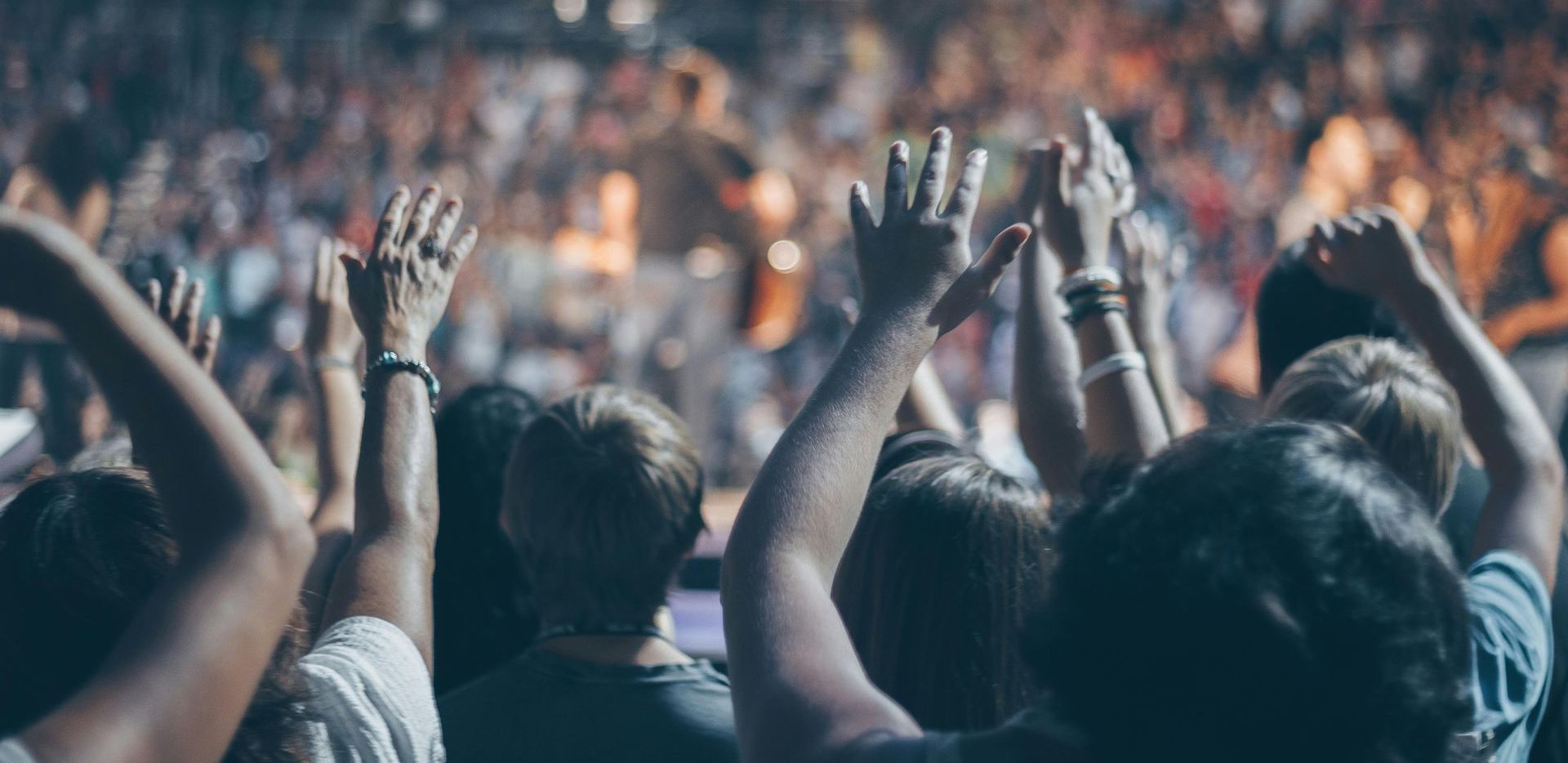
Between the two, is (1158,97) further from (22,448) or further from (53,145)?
(22,448)

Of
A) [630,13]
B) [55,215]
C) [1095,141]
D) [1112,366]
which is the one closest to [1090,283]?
[1112,366]

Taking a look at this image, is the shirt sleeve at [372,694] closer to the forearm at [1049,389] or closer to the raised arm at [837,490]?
the raised arm at [837,490]

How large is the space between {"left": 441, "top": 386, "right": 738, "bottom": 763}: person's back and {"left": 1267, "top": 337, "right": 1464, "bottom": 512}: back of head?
690mm

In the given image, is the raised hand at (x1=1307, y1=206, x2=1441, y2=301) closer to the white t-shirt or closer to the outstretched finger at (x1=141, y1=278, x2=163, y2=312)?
the white t-shirt

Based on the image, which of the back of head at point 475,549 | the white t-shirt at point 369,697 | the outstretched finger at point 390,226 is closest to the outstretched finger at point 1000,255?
the white t-shirt at point 369,697

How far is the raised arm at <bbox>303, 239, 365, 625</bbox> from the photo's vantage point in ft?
5.60

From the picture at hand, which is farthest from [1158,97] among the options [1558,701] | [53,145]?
[1558,701]

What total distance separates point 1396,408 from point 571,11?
1348cm

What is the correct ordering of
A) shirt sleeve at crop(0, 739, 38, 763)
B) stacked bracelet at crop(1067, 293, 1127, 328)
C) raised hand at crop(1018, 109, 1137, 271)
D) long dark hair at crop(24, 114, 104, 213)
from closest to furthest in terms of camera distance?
shirt sleeve at crop(0, 739, 38, 763) < stacked bracelet at crop(1067, 293, 1127, 328) < raised hand at crop(1018, 109, 1137, 271) < long dark hair at crop(24, 114, 104, 213)

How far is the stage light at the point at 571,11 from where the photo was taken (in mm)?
13984

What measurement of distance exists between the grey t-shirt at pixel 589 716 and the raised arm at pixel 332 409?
387 mm

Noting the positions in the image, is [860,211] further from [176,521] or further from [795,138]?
[795,138]

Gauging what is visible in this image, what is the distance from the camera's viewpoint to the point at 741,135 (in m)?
6.07

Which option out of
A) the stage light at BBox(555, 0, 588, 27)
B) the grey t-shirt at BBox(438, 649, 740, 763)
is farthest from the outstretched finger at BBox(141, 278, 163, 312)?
the stage light at BBox(555, 0, 588, 27)
